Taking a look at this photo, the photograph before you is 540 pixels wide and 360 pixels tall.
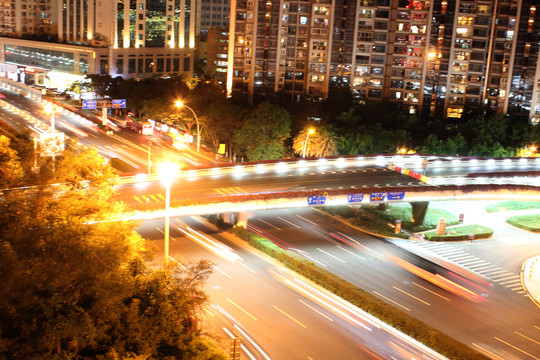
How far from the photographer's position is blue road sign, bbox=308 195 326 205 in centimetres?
5374

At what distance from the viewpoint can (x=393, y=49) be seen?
356 feet

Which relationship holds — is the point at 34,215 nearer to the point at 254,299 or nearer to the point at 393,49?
the point at 254,299

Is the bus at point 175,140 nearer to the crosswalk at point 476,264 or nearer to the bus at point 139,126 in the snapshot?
the bus at point 139,126

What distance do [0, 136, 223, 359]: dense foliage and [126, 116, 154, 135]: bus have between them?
60.4 m

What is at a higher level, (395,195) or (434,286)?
(395,195)

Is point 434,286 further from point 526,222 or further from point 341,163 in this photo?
point 341,163

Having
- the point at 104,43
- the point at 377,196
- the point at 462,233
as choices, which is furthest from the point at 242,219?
the point at 104,43

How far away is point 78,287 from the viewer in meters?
26.0

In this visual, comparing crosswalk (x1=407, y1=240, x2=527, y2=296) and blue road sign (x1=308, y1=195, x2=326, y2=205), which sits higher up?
blue road sign (x1=308, y1=195, x2=326, y2=205)

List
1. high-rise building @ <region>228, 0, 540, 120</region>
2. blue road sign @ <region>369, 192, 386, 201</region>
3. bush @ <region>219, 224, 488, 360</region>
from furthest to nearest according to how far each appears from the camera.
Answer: high-rise building @ <region>228, 0, 540, 120</region> → blue road sign @ <region>369, 192, 386, 201</region> → bush @ <region>219, 224, 488, 360</region>

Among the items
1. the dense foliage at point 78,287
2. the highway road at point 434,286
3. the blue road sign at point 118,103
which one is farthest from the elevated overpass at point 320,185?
the blue road sign at point 118,103

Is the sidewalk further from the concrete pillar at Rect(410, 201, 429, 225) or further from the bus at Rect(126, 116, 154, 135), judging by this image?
the bus at Rect(126, 116, 154, 135)

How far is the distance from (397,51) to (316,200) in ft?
206

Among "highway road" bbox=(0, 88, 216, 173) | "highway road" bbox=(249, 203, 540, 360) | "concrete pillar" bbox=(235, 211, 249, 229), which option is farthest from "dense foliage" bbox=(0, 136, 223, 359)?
"highway road" bbox=(0, 88, 216, 173)
